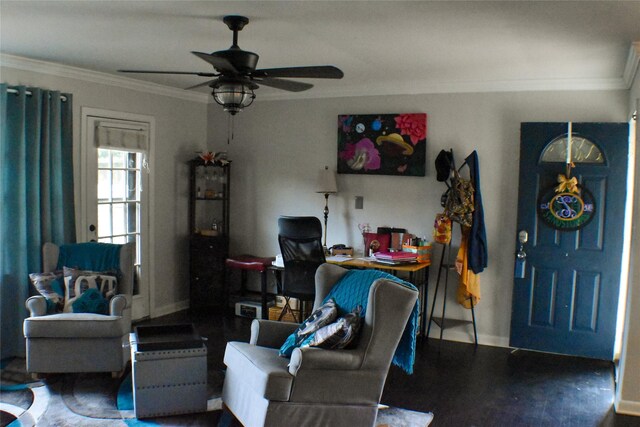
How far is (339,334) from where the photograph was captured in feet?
10.1

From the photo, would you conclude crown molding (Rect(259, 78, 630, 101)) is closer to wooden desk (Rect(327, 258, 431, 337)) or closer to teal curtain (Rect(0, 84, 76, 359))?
wooden desk (Rect(327, 258, 431, 337))

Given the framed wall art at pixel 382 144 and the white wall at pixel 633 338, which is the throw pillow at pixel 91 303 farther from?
the white wall at pixel 633 338

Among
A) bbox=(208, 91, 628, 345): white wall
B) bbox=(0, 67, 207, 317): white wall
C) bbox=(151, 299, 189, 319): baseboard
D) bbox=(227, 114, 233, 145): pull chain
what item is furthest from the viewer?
bbox=(227, 114, 233, 145): pull chain

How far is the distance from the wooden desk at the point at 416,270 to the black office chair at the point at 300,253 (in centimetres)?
26

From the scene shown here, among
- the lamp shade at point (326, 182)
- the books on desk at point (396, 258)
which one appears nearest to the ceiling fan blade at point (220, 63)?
the books on desk at point (396, 258)

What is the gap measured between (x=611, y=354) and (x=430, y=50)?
2.83m

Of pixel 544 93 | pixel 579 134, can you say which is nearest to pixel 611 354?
pixel 579 134

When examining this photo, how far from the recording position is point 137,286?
5652 millimetres

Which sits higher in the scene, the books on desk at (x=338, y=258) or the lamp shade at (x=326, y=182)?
the lamp shade at (x=326, y=182)

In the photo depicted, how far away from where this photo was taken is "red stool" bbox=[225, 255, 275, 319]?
5.52 m

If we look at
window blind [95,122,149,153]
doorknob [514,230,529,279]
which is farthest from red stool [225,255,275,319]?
doorknob [514,230,529,279]

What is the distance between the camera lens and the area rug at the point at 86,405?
336 cm

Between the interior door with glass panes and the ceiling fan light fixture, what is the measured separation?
7.52 feet

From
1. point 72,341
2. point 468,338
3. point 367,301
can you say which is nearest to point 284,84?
point 367,301
